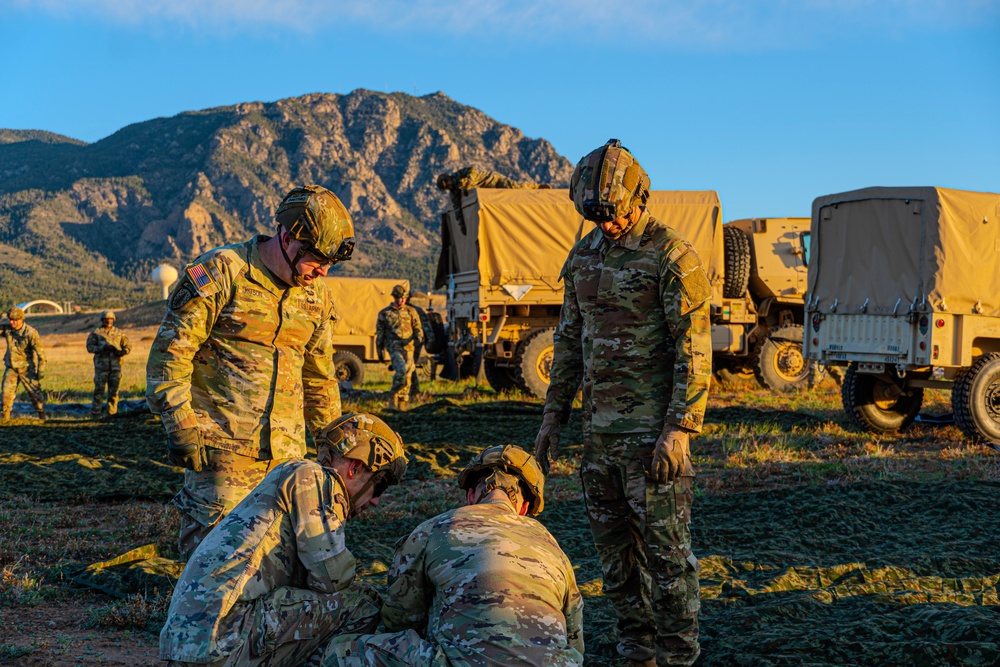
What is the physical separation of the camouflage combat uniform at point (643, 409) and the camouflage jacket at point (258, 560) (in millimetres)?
1161

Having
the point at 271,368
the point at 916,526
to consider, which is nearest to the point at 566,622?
the point at 271,368

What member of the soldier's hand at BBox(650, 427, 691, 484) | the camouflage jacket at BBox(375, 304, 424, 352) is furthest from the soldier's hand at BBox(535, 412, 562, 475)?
the camouflage jacket at BBox(375, 304, 424, 352)

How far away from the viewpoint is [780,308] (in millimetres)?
15844

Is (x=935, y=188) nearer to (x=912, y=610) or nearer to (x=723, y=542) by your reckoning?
(x=723, y=542)

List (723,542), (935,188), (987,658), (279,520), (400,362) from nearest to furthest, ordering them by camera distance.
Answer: (279,520)
(987,658)
(723,542)
(935,188)
(400,362)

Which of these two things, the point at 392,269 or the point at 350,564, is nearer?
the point at 350,564

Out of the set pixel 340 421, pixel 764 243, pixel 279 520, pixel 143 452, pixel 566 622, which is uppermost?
pixel 764 243

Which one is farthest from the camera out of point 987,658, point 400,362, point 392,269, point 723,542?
point 392,269

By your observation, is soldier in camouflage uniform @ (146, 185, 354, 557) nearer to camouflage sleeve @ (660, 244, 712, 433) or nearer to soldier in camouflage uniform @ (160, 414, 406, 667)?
soldier in camouflage uniform @ (160, 414, 406, 667)

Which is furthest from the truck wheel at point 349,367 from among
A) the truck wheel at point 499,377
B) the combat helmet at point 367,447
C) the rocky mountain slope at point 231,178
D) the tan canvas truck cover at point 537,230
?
the rocky mountain slope at point 231,178

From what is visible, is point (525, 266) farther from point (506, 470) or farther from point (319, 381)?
point (506, 470)

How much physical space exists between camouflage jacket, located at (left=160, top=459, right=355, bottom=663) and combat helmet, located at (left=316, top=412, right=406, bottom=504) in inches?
3.7

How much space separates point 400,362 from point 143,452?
4555 millimetres

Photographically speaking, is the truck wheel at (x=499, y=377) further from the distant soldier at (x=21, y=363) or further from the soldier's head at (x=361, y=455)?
the soldier's head at (x=361, y=455)
